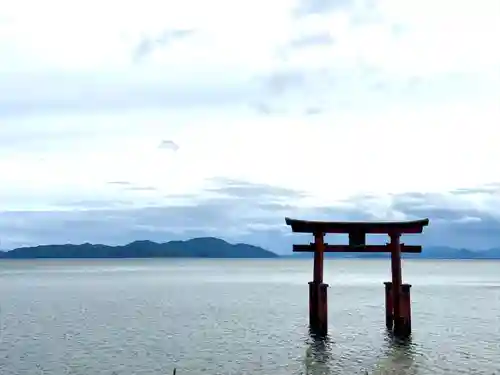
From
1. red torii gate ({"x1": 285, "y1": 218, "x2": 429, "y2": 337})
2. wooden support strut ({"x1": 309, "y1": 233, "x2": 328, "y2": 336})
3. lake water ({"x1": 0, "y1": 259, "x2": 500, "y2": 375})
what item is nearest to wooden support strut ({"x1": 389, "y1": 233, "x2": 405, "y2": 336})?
red torii gate ({"x1": 285, "y1": 218, "x2": 429, "y2": 337})

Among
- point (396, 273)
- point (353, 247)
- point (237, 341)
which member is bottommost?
point (237, 341)

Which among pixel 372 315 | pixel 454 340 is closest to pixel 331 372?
pixel 454 340

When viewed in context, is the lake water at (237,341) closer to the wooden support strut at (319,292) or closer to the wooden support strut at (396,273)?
the wooden support strut at (319,292)

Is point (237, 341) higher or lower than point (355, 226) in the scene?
lower

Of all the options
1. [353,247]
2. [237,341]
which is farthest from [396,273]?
[237,341]

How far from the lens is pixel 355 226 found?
32.3 metres

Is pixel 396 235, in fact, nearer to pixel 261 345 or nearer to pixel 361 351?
pixel 361 351

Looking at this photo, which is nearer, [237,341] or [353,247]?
[353,247]

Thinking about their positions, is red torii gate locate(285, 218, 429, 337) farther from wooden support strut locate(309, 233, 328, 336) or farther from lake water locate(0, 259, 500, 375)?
lake water locate(0, 259, 500, 375)

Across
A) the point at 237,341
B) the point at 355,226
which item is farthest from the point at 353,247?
the point at 237,341

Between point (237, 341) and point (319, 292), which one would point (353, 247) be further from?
point (237, 341)

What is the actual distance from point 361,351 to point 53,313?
30.3 meters

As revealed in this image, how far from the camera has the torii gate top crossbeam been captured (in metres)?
32.1

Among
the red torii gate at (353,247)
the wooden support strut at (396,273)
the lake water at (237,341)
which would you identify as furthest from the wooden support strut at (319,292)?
the wooden support strut at (396,273)
